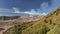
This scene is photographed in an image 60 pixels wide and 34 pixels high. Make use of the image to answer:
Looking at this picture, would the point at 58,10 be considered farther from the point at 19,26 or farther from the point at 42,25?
the point at 19,26

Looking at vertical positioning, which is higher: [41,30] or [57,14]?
[57,14]

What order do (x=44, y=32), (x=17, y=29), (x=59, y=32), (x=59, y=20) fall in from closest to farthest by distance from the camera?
1. (x=59, y=32)
2. (x=59, y=20)
3. (x=44, y=32)
4. (x=17, y=29)

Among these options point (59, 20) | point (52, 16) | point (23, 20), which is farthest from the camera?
point (23, 20)

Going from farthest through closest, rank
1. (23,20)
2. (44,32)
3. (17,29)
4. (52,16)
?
(23,20)
(17,29)
(52,16)
(44,32)

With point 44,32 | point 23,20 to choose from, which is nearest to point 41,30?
point 44,32

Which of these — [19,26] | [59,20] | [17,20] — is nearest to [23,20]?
[17,20]

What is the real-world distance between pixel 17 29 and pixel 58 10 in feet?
2.53

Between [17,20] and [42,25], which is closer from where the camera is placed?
[42,25]

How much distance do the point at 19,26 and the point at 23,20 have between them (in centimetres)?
48

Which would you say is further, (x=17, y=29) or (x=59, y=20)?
(x=17, y=29)

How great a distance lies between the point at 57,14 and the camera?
272cm

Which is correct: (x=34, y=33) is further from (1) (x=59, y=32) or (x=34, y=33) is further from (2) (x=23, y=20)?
(2) (x=23, y=20)

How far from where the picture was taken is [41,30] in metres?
2.62

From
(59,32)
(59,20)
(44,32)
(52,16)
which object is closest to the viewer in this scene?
(59,32)
